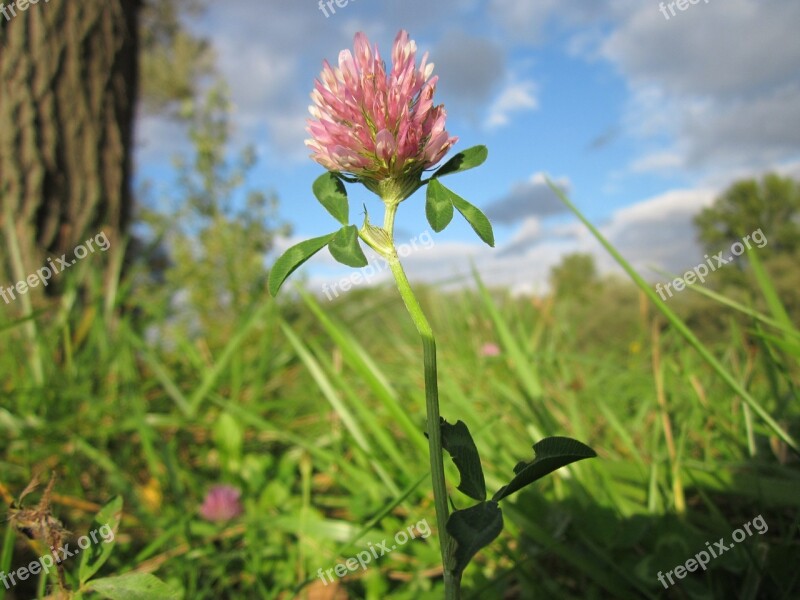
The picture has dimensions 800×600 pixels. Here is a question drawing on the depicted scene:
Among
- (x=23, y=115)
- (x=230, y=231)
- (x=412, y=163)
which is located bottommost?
(x=412, y=163)

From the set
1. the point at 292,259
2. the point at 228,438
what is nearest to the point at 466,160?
the point at 292,259

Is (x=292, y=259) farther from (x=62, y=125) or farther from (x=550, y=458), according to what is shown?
(x=62, y=125)

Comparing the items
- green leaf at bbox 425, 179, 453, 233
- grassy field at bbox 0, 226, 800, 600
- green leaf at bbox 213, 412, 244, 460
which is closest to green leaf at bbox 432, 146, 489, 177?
green leaf at bbox 425, 179, 453, 233

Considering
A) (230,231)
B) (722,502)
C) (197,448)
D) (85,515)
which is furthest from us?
(230,231)

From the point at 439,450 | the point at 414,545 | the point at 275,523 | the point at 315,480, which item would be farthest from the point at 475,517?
the point at 315,480

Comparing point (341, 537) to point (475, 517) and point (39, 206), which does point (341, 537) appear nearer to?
point (475, 517)

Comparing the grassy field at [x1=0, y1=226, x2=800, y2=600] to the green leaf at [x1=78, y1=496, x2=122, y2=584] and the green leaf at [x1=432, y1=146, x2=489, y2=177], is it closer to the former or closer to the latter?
the green leaf at [x1=78, y1=496, x2=122, y2=584]
